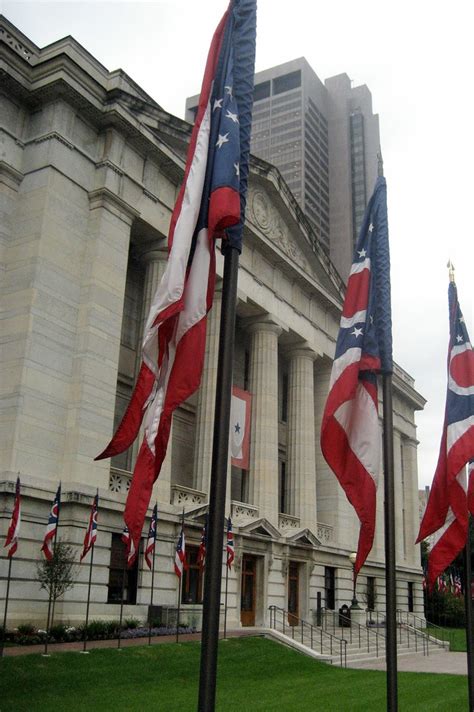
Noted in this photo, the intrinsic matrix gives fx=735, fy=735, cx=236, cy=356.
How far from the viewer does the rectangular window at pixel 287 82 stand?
418ft

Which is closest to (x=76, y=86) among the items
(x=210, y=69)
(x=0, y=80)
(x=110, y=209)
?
(x=0, y=80)

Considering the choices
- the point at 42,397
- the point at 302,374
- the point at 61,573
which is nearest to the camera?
the point at 61,573

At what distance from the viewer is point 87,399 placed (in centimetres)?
2652

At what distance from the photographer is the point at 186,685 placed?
1948 cm

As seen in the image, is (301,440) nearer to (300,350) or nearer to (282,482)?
(282,482)

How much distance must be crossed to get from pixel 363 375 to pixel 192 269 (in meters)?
4.05

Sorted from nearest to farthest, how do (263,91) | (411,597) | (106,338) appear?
(106,338), (411,597), (263,91)

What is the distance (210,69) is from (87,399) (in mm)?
18716

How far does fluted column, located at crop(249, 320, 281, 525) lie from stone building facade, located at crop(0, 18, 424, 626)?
0.25ft

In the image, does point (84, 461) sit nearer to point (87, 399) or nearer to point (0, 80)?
point (87, 399)

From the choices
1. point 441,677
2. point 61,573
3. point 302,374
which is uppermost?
point 302,374

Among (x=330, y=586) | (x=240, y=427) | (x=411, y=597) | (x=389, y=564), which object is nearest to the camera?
(x=389, y=564)

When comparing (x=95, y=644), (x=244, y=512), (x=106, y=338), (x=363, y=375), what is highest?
(x=106, y=338)

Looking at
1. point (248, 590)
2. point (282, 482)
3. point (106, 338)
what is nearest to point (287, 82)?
point (282, 482)
